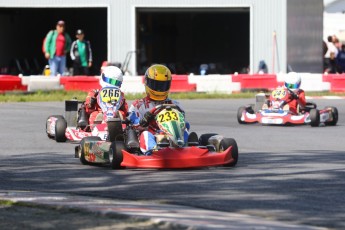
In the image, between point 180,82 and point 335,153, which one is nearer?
point 335,153

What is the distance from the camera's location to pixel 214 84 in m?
24.6

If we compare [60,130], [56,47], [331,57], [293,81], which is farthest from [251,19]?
[60,130]

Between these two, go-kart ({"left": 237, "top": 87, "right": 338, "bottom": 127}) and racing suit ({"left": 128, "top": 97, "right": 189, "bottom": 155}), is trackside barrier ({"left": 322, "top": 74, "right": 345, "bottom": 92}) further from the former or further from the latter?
racing suit ({"left": 128, "top": 97, "right": 189, "bottom": 155})

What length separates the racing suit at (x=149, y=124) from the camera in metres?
10.9

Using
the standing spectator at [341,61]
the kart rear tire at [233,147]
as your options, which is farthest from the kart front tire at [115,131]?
the standing spectator at [341,61]

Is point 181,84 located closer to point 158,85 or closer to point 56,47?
point 56,47

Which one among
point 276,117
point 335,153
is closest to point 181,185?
point 335,153

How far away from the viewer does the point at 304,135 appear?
1516cm

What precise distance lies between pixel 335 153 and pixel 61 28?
14.3 meters

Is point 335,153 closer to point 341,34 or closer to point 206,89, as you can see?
point 206,89

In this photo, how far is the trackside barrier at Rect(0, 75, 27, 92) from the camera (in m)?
23.8

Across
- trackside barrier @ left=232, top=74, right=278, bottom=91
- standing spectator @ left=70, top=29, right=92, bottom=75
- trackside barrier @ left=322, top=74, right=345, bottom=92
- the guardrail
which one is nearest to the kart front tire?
the guardrail

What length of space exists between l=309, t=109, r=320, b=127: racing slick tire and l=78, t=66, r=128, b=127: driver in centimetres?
385

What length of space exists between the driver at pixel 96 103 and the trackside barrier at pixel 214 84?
1065 cm
